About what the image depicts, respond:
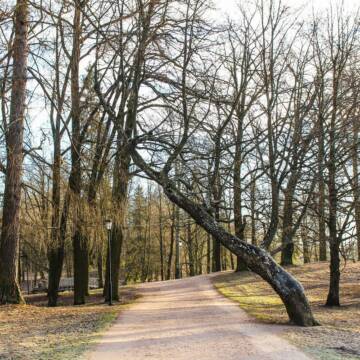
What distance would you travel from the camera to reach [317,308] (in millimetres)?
15906

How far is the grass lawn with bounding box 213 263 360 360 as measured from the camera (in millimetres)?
8977

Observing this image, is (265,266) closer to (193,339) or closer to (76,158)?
(193,339)

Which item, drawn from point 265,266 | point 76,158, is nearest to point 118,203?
point 76,158

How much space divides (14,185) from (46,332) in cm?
571

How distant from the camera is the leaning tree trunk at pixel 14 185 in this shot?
15164 millimetres

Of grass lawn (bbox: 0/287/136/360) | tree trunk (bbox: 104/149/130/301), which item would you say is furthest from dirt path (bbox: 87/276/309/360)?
tree trunk (bbox: 104/149/130/301)

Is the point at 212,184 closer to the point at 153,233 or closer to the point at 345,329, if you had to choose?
the point at 345,329

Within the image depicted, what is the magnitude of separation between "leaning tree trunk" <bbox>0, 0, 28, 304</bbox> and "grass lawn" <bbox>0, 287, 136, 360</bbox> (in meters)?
0.84

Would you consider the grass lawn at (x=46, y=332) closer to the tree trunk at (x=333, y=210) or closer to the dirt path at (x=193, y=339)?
the dirt path at (x=193, y=339)

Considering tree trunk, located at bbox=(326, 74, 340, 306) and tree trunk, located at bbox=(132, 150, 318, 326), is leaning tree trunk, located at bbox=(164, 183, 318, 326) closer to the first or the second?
→ tree trunk, located at bbox=(132, 150, 318, 326)

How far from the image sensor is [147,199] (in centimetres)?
4981

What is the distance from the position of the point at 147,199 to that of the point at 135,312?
33945mm

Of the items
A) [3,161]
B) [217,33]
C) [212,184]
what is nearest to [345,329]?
[212,184]

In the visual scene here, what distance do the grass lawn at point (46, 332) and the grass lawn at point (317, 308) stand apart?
378cm
